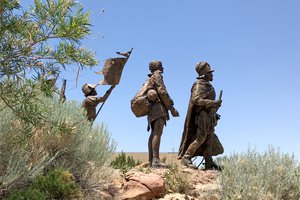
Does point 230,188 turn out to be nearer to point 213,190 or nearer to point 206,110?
point 213,190

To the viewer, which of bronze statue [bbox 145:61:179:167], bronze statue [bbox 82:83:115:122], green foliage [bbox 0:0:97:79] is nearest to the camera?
green foliage [bbox 0:0:97:79]

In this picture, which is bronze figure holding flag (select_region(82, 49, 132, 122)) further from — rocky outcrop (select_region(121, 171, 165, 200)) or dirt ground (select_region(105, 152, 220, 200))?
rocky outcrop (select_region(121, 171, 165, 200))

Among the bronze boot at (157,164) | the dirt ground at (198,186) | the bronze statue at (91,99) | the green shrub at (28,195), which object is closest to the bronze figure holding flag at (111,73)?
the bronze statue at (91,99)

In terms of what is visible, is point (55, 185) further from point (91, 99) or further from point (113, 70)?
point (91, 99)

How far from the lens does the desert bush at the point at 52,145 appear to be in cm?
714

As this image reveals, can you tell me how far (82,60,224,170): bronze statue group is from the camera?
1049 cm

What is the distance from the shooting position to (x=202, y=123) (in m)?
10.7

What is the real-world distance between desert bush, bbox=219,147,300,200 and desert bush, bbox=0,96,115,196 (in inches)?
87.2

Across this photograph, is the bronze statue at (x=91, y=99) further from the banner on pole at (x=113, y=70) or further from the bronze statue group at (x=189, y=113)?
the banner on pole at (x=113, y=70)

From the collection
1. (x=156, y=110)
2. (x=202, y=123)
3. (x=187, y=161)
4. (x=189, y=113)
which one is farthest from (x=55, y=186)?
(x=189, y=113)

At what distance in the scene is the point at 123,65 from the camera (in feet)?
36.2

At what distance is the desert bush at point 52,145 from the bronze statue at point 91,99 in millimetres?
1819

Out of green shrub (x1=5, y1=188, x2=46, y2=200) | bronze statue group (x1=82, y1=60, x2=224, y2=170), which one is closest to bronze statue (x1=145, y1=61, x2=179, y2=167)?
bronze statue group (x1=82, y1=60, x2=224, y2=170)

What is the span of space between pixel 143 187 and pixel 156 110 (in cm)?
249
